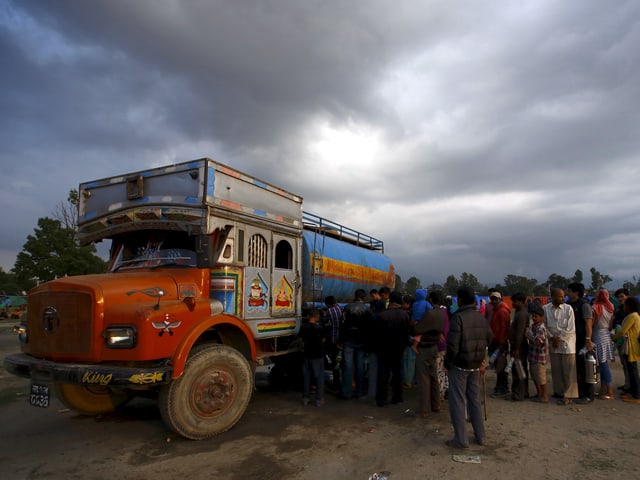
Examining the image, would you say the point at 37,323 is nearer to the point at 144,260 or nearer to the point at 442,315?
the point at 144,260

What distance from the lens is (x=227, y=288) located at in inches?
229

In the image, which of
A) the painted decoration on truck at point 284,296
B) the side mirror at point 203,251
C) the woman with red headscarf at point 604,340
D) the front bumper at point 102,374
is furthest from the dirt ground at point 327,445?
the side mirror at point 203,251

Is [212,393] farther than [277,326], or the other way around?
[277,326]

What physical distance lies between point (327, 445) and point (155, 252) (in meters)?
3.57

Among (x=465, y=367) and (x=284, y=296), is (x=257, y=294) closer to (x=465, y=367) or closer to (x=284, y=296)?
(x=284, y=296)

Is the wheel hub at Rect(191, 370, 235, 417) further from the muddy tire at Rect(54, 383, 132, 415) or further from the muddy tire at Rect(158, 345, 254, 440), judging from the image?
the muddy tire at Rect(54, 383, 132, 415)

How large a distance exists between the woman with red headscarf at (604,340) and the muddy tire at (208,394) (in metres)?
5.94

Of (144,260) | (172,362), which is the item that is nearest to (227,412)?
(172,362)

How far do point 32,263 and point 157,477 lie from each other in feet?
94.6

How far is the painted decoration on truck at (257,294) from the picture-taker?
6.26 m

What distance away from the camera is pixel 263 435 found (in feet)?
17.6

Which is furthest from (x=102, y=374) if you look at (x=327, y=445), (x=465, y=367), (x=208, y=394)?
(x=465, y=367)

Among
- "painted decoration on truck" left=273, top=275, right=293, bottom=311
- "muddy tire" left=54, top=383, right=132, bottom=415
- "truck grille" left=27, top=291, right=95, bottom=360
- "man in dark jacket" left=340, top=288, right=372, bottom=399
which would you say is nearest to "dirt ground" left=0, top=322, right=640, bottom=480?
"muddy tire" left=54, top=383, right=132, bottom=415

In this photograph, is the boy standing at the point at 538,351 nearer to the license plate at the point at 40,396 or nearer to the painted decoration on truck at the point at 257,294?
the painted decoration on truck at the point at 257,294
